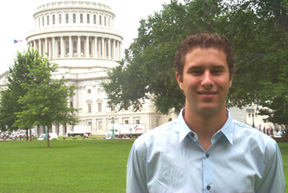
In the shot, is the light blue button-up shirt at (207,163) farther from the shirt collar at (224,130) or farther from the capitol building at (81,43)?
the capitol building at (81,43)

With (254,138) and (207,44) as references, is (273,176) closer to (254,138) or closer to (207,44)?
(254,138)

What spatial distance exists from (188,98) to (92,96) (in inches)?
4631

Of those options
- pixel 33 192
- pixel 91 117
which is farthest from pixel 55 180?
pixel 91 117

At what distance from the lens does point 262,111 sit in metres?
47.3

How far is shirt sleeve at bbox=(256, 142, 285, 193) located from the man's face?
43 cm

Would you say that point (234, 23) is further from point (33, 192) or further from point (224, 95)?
point (224, 95)

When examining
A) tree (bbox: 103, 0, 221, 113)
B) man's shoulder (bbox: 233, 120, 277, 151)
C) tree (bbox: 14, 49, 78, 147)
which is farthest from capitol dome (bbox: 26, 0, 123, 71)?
man's shoulder (bbox: 233, 120, 277, 151)

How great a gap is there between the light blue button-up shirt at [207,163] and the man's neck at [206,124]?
6 cm

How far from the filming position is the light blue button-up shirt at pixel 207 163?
3.04 metres

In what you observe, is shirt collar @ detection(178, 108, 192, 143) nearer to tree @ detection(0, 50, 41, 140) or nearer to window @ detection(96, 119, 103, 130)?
tree @ detection(0, 50, 41, 140)

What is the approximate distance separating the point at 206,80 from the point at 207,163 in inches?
19.2

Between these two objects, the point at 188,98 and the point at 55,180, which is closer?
the point at 188,98

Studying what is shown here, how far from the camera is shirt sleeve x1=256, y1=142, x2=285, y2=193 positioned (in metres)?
3.10

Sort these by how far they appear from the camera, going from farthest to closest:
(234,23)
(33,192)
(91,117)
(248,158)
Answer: (91,117) < (234,23) < (33,192) < (248,158)
